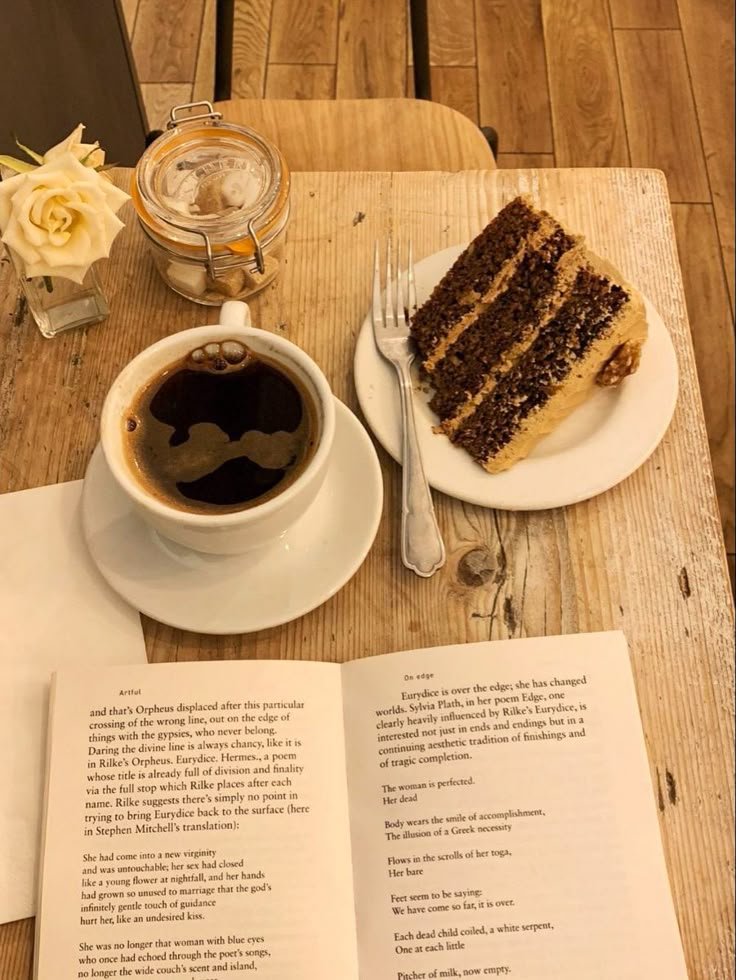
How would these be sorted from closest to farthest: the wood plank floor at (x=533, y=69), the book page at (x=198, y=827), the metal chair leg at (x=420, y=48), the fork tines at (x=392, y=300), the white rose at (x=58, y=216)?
the book page at (x=198, y=827) → the white rose at (x=58, y=216) → the fork tines at (x=392, y=300) → the metal chair leg at (x=420, y=48) → the wood plank floor at (x=533, y=69)

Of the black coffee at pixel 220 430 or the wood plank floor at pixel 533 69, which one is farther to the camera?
the wood plank floor at pixel 533 69

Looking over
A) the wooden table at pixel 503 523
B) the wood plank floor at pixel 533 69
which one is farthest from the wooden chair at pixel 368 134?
the wood plank floor at pixel 533 69

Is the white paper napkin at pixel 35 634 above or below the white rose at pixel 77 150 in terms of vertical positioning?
below

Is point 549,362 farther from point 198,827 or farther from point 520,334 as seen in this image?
point 198,827

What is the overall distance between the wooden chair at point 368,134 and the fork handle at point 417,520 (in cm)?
49

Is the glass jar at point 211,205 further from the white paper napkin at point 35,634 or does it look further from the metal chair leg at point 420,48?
the metal chair leg at point 420,48

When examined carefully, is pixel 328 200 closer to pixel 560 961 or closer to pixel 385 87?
pixel 560 961

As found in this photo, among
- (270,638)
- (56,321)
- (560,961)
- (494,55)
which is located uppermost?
(494,55)

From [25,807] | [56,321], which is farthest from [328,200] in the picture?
[25,807]

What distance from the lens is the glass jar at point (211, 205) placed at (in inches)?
29.3

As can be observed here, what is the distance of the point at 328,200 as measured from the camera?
879mm

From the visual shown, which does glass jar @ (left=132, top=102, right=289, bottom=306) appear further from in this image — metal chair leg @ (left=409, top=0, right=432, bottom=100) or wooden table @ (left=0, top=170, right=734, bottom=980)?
metal chair leg @ (left=409, top=0, right=432, bottom=100)

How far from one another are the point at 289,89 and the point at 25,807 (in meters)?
1.72

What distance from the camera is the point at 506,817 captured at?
22.8 inches
